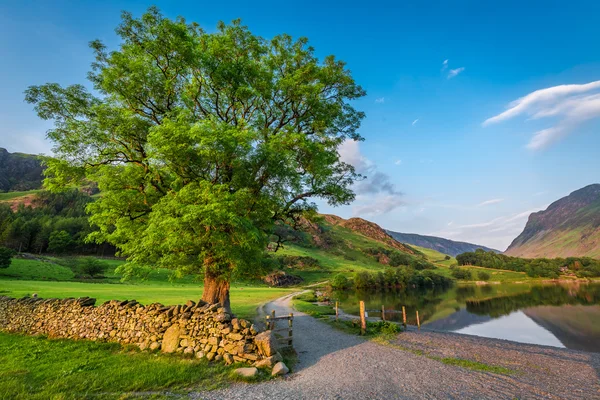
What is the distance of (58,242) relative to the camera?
10394 cm

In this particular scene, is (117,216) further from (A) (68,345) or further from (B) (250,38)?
(B) (250,38)

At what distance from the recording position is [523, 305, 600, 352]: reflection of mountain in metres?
30.5

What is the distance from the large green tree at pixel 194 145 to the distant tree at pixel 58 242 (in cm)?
11420

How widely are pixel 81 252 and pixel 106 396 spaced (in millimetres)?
138642

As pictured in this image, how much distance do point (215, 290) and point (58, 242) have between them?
120 m

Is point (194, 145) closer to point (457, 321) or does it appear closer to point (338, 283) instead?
point (457, 321)

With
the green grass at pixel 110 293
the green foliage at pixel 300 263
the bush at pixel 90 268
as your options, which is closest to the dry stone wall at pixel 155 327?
the green grass at pixel 110 293

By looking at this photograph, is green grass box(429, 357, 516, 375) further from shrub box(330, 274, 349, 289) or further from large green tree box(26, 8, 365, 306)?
shrub box(330, 274, 349, 289)

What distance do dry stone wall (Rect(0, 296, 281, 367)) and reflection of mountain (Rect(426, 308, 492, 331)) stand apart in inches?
1286

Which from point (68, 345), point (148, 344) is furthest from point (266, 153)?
point (68, 345)

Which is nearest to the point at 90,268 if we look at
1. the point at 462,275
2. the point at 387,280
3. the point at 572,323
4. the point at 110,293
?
the point at 110,293

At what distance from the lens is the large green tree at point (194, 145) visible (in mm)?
16234

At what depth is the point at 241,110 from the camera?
74.6 ft

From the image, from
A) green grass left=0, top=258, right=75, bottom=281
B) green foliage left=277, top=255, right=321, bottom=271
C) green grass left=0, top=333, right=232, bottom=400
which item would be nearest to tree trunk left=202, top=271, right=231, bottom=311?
green grass left=0, top=333, right=232, bottom=400
